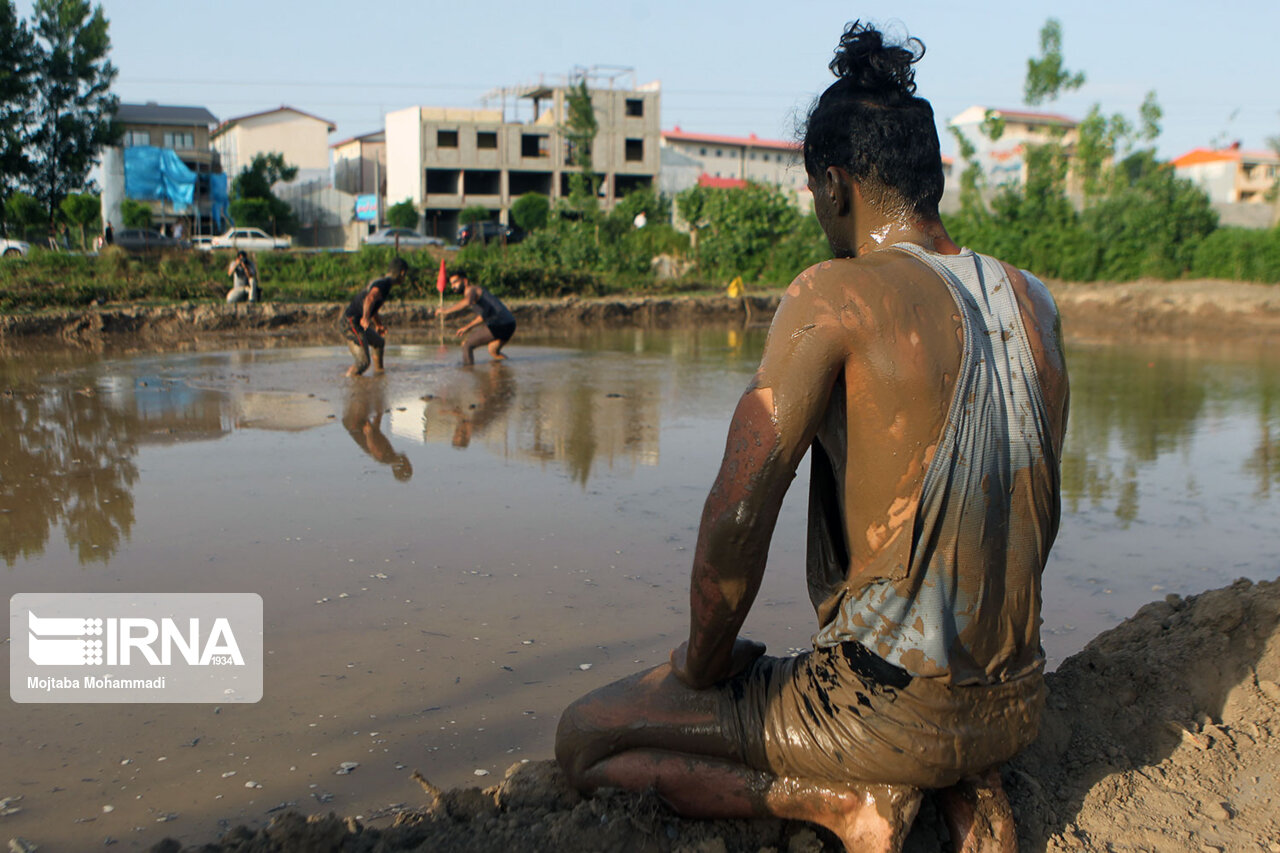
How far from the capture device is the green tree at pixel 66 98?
35.3 metres

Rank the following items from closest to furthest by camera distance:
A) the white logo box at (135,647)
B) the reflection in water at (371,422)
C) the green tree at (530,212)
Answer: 1. the white logo box at (135,647)
2. the reflection in water at (371,422)
3. the green tree at (530,212)

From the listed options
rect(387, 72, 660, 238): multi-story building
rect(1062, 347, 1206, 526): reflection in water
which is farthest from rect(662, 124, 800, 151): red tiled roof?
rect(1062, 347, 1206, 526): reflection in water

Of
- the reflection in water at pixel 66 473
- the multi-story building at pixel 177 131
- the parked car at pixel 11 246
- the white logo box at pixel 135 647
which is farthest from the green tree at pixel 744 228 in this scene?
the multi-story building at pixel 177 131

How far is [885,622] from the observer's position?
1979 millimetres

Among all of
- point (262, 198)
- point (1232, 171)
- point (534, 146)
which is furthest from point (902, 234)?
point (1232, 171)

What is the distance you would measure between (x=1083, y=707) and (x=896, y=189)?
1.54 m

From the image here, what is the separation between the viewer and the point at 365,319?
12898 mm

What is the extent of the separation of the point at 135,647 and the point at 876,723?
3.44 meters

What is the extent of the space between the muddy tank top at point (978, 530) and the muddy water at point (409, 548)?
176cm

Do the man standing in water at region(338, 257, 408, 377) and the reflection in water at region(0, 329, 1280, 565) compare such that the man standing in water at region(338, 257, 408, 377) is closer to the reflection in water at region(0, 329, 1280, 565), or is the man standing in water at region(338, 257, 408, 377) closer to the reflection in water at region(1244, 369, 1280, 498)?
the reflection in water at region(0, 329, 1280, 565)

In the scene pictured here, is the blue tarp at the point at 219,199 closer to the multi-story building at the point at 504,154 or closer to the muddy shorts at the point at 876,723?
Result: the multi-story building at the point at 504,154

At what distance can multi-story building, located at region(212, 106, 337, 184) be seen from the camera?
5906 centimetres

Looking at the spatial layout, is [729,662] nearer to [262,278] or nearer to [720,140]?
[262,278]

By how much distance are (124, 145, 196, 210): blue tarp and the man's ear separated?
43.5 m
